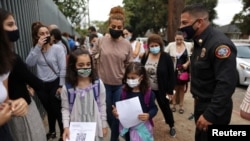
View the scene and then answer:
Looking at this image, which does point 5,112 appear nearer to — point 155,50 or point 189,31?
point 189,31

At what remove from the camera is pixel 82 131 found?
8.04ft

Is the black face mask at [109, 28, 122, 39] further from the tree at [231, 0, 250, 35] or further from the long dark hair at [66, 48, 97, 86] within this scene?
the tree at [231, 0, 250, 35]

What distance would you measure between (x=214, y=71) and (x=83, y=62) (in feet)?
4.17

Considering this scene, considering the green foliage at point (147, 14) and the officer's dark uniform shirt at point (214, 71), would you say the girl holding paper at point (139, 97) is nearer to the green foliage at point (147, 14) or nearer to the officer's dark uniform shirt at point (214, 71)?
the officer's dark uniform shirt at point (214, 71)

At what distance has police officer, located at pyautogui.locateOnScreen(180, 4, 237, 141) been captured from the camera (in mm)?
2223

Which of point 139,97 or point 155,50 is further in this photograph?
point 155,50

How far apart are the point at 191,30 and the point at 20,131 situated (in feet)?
6.06

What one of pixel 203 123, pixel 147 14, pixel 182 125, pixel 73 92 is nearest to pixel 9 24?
pixel 73 92

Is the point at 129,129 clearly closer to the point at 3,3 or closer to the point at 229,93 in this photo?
the point at 229,93

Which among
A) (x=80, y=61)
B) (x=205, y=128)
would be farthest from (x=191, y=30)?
(x=80, y=61)

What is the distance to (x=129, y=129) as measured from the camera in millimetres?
3039

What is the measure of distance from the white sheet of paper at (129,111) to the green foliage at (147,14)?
1275 inches

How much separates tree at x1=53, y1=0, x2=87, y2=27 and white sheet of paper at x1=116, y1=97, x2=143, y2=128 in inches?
825

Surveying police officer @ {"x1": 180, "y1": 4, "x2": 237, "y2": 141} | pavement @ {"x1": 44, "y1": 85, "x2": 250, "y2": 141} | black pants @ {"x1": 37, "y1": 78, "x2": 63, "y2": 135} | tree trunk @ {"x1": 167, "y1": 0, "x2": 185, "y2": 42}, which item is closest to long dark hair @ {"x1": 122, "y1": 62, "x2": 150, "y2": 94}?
police officer @ {"x1": 180, "y1": 4, "x2": 237, "y2": 141}
